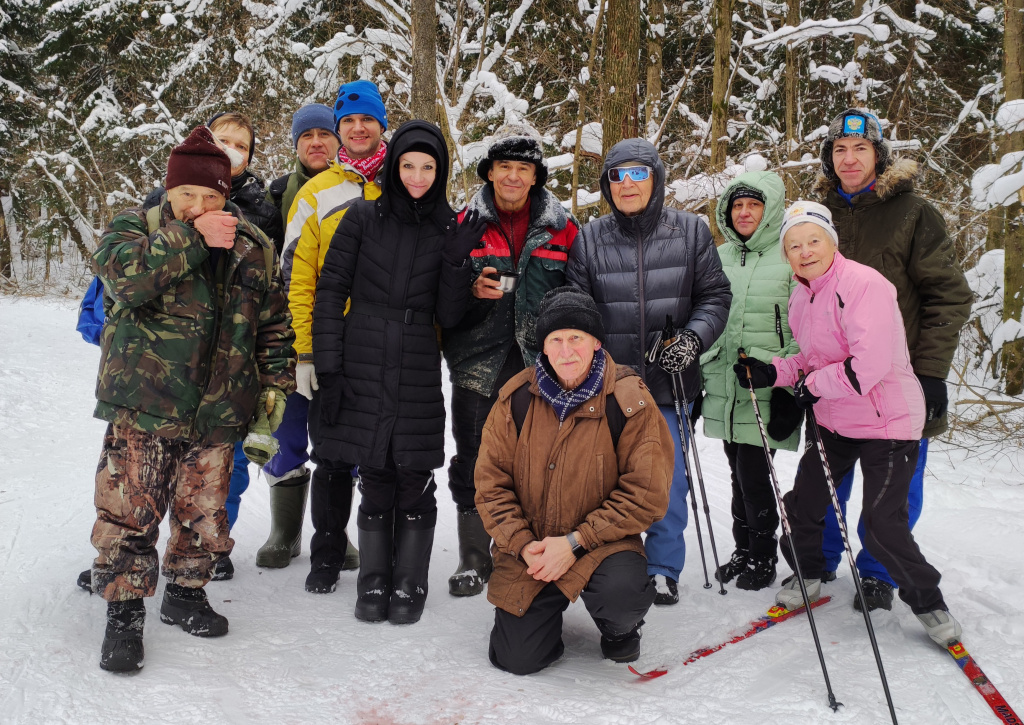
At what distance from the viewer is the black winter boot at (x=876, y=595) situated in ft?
10.7

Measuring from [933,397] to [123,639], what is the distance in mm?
3415

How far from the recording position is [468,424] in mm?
3533

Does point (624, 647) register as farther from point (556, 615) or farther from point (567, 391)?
point (567, 391)

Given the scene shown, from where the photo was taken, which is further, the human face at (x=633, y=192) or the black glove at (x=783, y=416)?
the black glove at (x=783, y=416)

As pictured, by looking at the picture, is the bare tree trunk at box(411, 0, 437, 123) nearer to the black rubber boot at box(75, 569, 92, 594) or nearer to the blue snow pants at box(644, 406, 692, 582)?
the blue snow pants at box(644, 406, 692, 582)

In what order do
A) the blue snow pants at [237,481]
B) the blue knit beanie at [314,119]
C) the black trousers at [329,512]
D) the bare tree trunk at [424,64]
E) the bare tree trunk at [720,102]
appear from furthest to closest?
the bare tree trunk at [720,102] → the bare tree trunk at [424,64] → the blue knit beanie at [314,119] → the blue snow pants at [237,481] → the black trousers at [329,512]

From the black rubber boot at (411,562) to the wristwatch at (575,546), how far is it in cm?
81

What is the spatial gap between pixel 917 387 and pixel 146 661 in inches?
128

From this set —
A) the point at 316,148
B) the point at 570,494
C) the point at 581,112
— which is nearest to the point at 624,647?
the point at 570,494

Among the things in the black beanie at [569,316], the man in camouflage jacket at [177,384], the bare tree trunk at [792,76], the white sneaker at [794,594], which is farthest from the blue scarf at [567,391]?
the bare tree trunk at [792,76]

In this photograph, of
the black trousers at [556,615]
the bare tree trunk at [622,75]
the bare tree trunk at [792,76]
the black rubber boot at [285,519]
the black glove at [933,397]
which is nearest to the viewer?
the black trousers at [556,615]

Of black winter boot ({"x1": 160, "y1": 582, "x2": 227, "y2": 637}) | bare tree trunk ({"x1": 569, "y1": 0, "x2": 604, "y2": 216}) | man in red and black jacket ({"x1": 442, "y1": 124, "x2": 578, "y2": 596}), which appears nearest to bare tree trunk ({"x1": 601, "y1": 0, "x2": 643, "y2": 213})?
bare tree trunk ({"x1": 569, "y1": 0, "x2": 604, "y2": 216})

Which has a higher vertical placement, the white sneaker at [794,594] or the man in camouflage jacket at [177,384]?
the man in camouflage jacket at [177,384]

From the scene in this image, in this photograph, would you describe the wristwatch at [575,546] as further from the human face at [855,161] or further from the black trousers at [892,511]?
the human face at [855,161]
